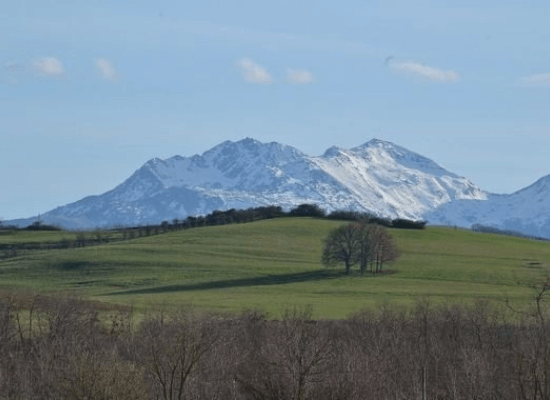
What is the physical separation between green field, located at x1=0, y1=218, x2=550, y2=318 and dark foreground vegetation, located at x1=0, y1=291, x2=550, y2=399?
20.4 meters

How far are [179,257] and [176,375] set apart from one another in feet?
351

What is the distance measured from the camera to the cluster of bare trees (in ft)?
517

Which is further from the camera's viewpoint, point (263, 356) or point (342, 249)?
point (342, 249)

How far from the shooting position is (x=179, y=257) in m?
166

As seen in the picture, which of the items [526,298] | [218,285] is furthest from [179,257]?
[526,298]

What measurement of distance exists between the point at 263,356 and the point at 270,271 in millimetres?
83250

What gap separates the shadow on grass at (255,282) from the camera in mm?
137750

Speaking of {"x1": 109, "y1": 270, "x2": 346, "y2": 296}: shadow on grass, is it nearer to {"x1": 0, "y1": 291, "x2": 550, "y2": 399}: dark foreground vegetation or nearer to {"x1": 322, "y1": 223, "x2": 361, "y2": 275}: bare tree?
{"x1": 322, "y1": 223, "x2": 361, "y2": 275}: bare tree

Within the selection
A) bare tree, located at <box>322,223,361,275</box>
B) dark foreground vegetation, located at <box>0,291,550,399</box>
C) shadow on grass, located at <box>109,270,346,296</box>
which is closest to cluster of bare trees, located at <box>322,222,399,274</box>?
bare tree, located at <box>322,223,361,275</box>

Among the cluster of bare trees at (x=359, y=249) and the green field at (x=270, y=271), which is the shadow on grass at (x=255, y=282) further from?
the cluster of bare trees at (x=359, y=249)

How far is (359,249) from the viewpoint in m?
159

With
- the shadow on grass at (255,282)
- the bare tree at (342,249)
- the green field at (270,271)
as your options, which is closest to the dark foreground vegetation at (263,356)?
the green field at (270,271)

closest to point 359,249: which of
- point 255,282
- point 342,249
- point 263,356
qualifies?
point 342,249

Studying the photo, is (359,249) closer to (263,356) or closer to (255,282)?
(255,282)
